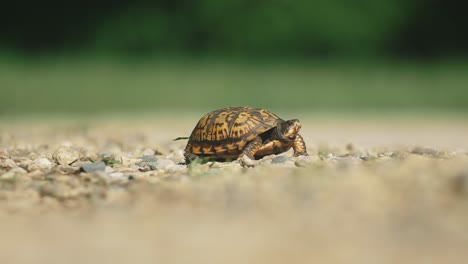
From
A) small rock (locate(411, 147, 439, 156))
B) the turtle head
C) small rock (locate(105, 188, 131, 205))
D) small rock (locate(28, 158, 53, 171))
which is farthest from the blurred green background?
small rock (locate(105, 188, 131, 205))

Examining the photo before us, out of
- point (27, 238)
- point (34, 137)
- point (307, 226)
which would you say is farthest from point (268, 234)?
point (34, 137)

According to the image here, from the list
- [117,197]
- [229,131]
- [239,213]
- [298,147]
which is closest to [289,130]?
[298,147]

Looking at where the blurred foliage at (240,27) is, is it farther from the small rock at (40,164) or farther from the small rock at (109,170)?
the small rock at (109,170)

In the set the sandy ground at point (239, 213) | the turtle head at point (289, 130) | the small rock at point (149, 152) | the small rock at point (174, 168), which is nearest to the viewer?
the sandy ground at point (239, 213)

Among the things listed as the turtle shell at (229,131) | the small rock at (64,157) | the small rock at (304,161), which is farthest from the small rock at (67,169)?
the small rock at (304,161)

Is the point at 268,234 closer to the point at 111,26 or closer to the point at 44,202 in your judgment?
the point at 44,202

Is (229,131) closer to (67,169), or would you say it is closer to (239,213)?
(67,169)
